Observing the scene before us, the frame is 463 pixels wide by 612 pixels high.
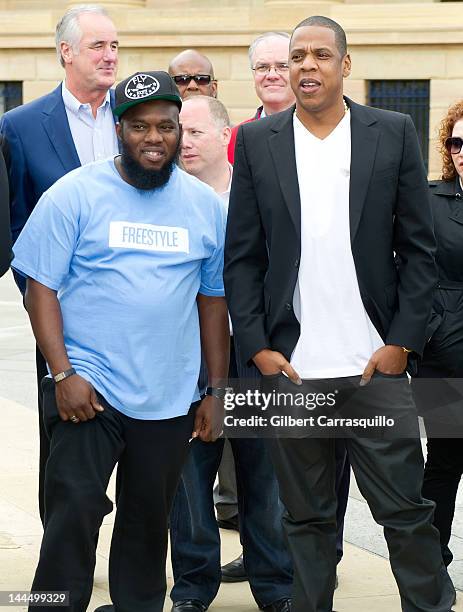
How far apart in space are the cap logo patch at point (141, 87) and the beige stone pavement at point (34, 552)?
2001 millimetres

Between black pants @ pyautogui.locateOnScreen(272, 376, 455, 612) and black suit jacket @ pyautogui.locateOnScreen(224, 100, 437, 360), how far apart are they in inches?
9.5

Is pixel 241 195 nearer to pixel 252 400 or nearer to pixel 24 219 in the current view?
pixel 252 400

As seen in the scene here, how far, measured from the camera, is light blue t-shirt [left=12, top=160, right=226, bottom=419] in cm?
436

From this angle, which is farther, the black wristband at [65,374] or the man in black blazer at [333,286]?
the man in black blazer at [333,286]

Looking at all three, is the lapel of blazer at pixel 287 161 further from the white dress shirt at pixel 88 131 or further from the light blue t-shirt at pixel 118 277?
the white dress shirt at pixel 88 131

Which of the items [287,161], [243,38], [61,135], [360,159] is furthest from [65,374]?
[243,38]

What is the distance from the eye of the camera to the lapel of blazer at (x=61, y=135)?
17.4 feet

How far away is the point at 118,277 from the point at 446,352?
1449 mm

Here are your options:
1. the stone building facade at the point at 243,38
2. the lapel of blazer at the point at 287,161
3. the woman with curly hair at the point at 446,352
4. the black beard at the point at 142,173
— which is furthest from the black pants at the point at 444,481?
the stone building facade at the point at 243,38

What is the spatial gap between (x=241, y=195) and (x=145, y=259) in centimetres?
44

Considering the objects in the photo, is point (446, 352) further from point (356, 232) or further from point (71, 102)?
point (71, 102)

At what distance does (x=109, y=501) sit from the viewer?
4430 mm

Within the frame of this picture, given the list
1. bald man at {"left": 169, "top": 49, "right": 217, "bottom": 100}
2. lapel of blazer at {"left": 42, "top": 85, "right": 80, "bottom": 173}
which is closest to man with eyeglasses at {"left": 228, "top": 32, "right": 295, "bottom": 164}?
bald man at {"left": 169, "top": 49, "right": 217, "bottom": 100}

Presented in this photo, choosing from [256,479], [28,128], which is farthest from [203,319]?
[28,128]
